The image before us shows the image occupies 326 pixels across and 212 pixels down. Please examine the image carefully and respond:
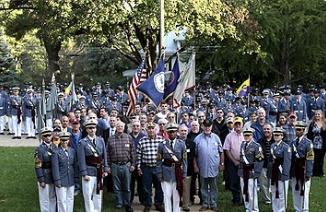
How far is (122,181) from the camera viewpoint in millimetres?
11789

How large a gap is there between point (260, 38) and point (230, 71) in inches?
154

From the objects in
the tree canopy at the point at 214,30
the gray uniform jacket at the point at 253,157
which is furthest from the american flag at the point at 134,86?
the tree canopy at the point at 214,30

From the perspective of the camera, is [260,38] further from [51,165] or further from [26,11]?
[51,165]

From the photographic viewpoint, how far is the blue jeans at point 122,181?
1169cm

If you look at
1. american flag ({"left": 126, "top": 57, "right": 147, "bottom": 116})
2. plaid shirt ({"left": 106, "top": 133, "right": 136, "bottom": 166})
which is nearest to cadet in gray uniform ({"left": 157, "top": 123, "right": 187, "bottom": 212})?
plaid shirt ({"left": 106, "top": 133, "right": 136, "bottom": 166})

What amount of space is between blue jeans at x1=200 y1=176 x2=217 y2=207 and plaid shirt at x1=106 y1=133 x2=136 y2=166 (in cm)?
156

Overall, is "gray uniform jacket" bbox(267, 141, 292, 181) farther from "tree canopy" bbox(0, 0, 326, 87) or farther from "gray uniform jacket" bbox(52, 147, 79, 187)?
"tree canopy" bbox(0, 0, 326, 87)

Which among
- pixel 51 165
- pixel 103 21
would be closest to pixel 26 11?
pixel 103 21

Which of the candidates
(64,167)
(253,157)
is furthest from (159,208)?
(64,167)

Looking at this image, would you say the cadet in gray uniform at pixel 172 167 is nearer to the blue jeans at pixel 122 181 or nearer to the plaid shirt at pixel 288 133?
the blue jeans at pixel 122 181

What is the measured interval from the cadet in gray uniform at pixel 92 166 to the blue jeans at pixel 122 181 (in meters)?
0.65

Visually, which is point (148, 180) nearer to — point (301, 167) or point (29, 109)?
point (301, 167)

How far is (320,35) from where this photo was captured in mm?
31078

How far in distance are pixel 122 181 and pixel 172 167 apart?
1300mm
